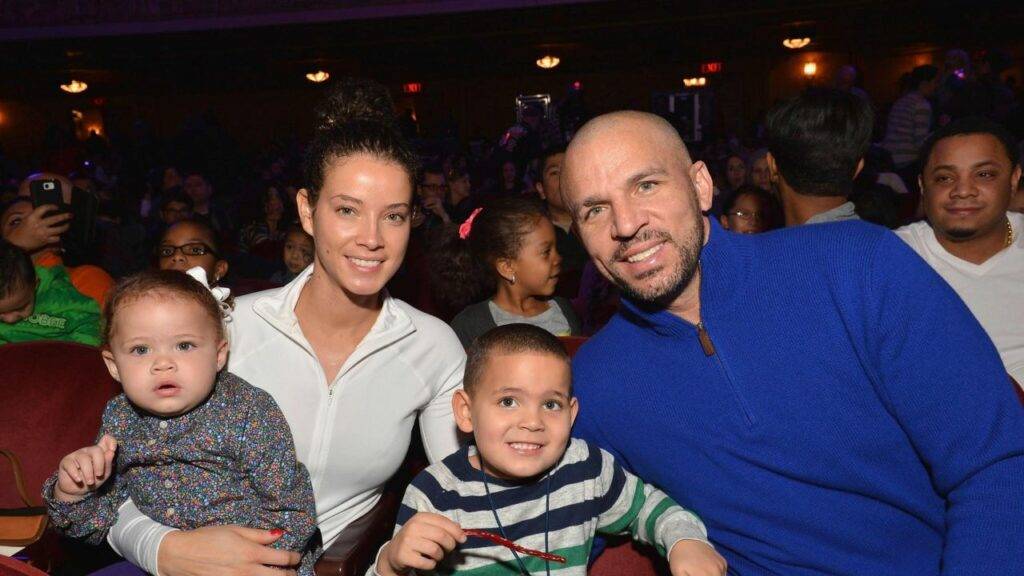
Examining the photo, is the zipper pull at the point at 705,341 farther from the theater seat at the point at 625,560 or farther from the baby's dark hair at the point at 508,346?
the theater seat at the point at 625,560

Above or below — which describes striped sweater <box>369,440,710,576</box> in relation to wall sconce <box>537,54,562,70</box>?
below

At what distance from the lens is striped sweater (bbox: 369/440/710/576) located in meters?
1.63

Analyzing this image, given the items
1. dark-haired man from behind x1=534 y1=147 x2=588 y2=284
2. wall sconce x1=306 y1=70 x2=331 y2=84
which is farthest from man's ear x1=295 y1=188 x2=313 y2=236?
wall sconce x1=306 y1=70 x2=331 y2=84

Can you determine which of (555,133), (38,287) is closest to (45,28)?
(555,133)

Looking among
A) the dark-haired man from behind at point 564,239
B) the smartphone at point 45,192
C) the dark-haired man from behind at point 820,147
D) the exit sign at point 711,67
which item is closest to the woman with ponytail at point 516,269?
the dark-haired man from behind at point 564,239

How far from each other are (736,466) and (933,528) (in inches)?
15.7

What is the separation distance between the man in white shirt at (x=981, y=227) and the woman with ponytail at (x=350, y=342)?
184cm

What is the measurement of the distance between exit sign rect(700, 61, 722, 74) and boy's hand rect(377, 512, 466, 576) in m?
16.0

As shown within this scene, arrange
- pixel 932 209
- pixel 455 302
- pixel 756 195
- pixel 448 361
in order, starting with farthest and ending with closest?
pixel 756 195 → pixel 455 302 → pixel 932 209 → pixel 448 361

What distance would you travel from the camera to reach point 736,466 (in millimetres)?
1601

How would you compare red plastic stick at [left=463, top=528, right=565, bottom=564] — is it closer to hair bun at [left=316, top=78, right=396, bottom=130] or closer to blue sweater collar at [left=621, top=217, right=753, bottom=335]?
blue sweater collar at [left=621, top=217, right=753, bottom=335]

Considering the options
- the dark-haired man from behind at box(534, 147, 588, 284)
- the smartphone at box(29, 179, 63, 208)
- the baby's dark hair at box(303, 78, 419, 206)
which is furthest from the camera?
the dark-haired man from behind at box(534, 147, 588, 284)

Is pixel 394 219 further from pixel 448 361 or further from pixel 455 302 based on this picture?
pixel 455 302

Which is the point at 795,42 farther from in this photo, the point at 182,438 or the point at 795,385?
the point at 182,438
